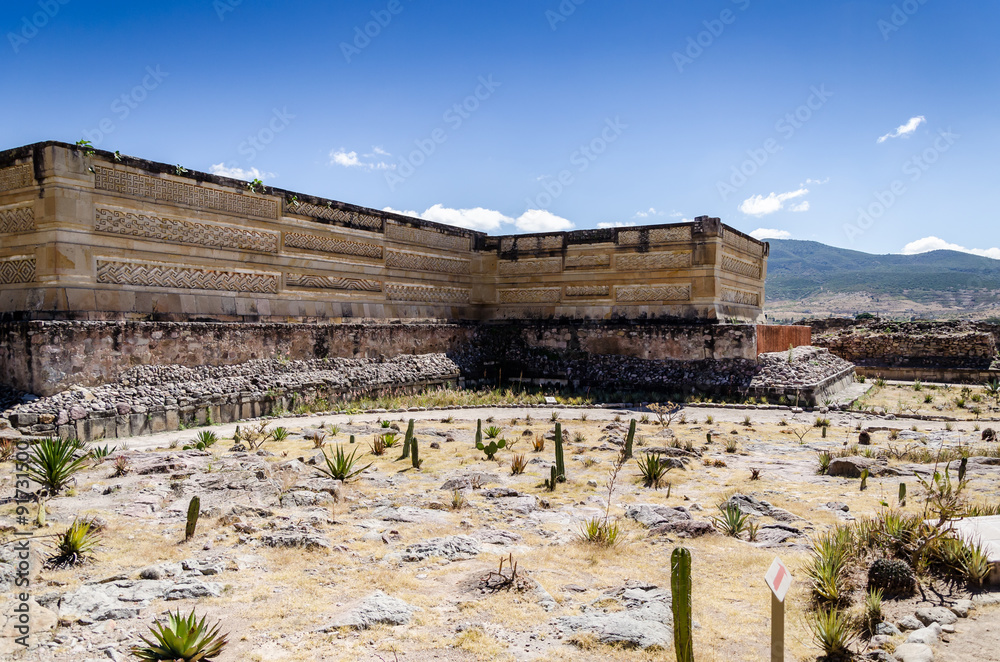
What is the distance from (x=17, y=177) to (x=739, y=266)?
54.3 feet

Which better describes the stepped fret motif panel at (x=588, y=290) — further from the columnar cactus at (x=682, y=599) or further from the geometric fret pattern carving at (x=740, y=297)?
the columnar cactus at (x=682, y=599)

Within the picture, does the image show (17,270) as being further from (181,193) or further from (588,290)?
(588,290)

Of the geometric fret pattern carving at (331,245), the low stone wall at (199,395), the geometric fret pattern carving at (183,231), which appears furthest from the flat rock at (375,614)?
the geometric fret pattern carving at (331,245)

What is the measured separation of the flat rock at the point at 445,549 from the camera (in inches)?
207

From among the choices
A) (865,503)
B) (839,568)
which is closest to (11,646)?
(839,568)

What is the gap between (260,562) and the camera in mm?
5082

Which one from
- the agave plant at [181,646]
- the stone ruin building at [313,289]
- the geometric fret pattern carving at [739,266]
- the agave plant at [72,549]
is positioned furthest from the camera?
the geometric fret pattern carving at [739,266]

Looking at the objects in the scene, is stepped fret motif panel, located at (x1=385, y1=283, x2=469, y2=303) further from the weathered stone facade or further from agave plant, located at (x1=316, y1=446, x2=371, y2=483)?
agave plant, located at (x1=316, y1=446, x2=371, y2=483)

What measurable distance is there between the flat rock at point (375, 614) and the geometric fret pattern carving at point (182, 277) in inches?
352

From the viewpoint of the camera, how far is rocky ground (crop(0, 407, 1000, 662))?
152 inches

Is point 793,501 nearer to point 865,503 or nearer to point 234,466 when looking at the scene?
point 865,503

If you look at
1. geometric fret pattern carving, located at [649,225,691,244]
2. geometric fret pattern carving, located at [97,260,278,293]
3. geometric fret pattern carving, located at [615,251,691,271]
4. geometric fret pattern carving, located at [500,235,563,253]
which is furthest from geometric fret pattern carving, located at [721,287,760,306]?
geometric fret pattern carving, located at [97,260,278,293]

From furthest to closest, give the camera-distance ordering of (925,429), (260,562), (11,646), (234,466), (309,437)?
(925,429)
(309,437)
(234,466)
(260,562)
(11,646)

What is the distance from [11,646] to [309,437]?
6.20 meters
